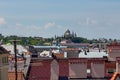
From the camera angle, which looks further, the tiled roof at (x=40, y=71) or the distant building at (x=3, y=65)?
the tiled roof at (x=40, y=71)

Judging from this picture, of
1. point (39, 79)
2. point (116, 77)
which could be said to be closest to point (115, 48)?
point (39, 79)

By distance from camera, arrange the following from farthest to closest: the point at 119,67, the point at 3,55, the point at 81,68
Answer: the point at 81,68, the point at 119,67, the point at 3,55

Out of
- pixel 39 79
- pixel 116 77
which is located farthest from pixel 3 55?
pixel 39 79

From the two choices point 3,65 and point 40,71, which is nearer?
point 3,65

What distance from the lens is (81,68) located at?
127ft

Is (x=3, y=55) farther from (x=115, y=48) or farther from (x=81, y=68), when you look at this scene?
(x=115, y=48)

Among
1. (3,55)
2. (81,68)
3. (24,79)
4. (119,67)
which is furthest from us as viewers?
(24,79)

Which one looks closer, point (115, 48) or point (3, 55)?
point (3, 55)

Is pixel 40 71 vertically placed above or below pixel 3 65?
below

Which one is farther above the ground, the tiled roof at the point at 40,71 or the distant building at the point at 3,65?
the distant building at the point at 3,65

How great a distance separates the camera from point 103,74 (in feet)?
130

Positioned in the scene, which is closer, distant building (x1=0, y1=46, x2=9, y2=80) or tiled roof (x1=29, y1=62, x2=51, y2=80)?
distant building (x1=0, y1=46, x2=9, y2=80)

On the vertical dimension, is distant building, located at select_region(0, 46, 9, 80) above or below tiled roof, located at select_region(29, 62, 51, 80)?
above

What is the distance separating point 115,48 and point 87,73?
4.74 m
